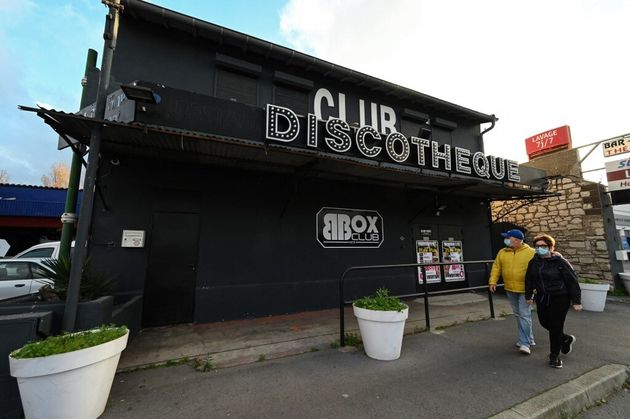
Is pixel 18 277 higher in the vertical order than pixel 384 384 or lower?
higher

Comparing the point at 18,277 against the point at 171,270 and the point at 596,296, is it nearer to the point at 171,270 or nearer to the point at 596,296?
the point at 171,270

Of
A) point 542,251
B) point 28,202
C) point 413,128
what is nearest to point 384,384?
point 542,251

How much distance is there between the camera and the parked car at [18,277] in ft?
21.1

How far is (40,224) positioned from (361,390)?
56.7 ft

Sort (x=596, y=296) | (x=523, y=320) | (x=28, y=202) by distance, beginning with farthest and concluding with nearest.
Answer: (x=28, y=202), (x=596, y=296), (x=523, y=320)

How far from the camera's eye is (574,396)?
114 inches

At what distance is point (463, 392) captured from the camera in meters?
3.03

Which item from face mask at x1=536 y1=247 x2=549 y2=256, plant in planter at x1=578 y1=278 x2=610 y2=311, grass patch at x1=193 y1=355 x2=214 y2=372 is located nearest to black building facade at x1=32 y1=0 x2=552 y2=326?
grass patch at x1=193 y1=355 x2=214 y2=372

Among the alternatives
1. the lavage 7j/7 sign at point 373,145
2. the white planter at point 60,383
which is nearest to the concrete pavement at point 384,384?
the white planter at point 60,383

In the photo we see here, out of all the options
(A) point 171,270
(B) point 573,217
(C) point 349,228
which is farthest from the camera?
(B) point 573,217

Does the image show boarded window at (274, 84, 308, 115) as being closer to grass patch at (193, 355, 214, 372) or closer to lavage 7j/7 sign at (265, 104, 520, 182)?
lavage 7j/7 sign at (265, 104, 520, 182)

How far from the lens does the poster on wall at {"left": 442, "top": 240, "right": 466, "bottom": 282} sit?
8.96 meters

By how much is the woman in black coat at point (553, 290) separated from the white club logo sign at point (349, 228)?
3934 mm

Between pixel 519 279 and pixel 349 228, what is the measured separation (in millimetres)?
3892
